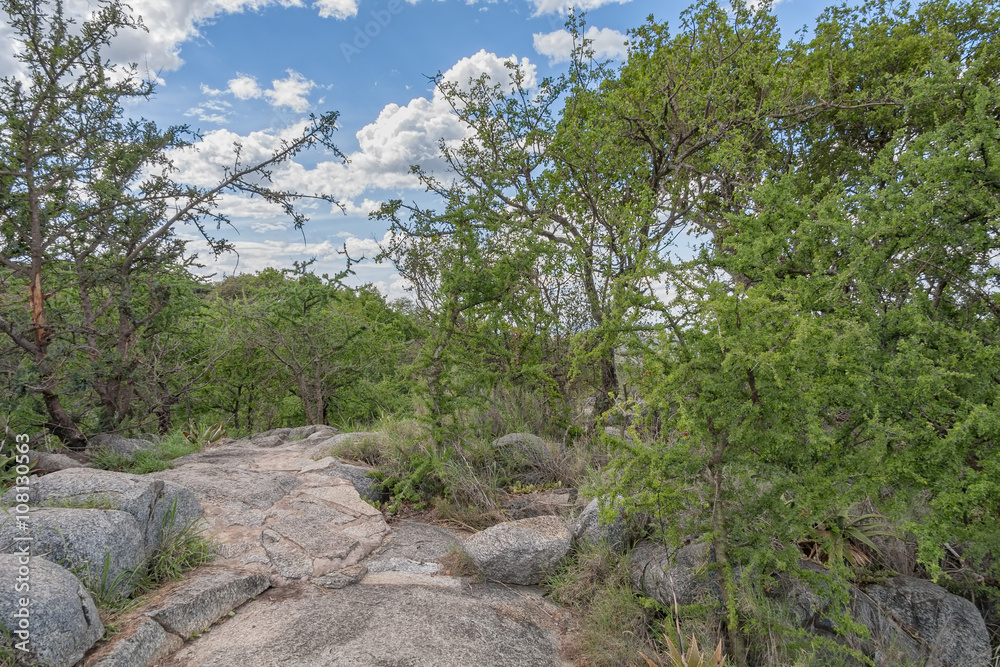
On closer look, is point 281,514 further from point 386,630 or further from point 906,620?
point 906,620

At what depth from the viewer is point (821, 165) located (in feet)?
26.3

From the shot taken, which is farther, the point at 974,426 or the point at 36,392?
the point at 36,392

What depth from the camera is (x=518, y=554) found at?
13.7 feet

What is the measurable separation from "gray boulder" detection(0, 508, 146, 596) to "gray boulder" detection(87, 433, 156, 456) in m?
2.96

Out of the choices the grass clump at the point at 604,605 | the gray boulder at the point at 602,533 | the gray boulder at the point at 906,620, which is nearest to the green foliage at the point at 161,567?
the grass clump at the point at 604,605

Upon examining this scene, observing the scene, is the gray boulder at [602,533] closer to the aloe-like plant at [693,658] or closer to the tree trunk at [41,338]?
the aloe-like plant at [693,658]

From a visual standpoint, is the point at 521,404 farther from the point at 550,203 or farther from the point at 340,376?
the point at 340,376

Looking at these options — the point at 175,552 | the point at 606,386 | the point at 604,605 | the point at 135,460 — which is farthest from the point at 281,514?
the point at 606,386

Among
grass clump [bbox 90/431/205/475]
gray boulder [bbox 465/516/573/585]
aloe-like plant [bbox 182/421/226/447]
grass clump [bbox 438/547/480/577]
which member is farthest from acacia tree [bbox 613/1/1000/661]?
aloe-like plant [bbox 182/421/226/447]

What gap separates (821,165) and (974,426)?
6213mm

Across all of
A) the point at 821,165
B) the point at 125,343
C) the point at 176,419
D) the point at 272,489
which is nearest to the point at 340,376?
the point at 176,419

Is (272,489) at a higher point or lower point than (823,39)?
lower

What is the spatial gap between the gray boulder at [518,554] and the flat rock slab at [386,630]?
0.15 m

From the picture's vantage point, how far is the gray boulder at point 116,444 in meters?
6.06
